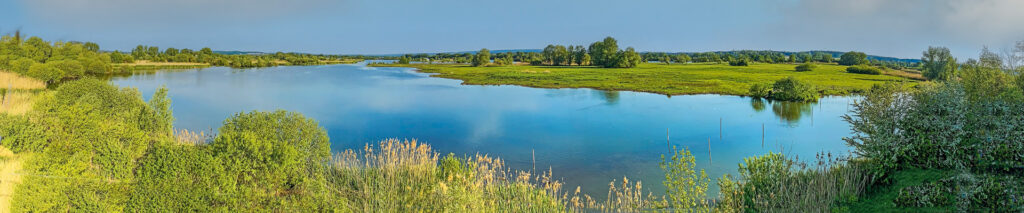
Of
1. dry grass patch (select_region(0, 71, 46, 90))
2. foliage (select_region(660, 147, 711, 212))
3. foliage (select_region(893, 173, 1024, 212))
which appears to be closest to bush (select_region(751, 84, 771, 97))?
foliage (select_region(660, 147, 711, 212))

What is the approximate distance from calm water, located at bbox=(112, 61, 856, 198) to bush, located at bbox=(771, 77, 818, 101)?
52.1 inches

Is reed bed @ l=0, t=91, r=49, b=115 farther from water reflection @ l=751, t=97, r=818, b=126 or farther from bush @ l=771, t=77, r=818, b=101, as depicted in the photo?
bush @ l=771, t=77, r=818, b=101

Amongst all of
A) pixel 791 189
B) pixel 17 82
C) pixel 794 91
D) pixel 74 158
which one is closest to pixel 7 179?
pixel 74 158

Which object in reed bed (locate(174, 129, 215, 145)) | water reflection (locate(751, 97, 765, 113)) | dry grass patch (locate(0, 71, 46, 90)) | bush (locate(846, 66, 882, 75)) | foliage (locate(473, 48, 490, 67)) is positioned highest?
foliage (locate(473, 48, 490, 67))

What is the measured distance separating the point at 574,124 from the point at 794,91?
1974 centimetres

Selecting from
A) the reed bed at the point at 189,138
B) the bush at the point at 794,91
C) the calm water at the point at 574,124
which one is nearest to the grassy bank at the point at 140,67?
the calm water at the point at 574,124

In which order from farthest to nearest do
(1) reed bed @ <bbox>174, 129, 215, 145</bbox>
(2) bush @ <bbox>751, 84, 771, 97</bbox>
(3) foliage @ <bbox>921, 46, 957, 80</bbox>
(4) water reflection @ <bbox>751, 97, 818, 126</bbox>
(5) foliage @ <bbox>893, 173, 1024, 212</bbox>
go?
(3) foliage @ <bbox>921, 46, 957, 80</bbox> < (2) bush @ <bbox>751, 84, 771, 97</bbox> < (4) water reflection @ <bbox>751, 97, 818, 126</bbox> < (1) reed bed @ <bbox>174, 129, 215, 145</bbox> < (5) foliage @ <bbox>893, 173, 1024, 212</bbox>

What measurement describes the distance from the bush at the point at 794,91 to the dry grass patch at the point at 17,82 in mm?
48464

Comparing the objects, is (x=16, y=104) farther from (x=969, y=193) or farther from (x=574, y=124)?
(x=969, y=193)

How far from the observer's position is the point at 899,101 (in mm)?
8789

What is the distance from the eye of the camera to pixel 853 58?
87.6 meters

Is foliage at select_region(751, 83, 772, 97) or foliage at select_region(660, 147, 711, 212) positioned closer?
foliage at select_region(660, 147, 711, 212)

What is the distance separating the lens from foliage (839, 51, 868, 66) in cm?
8458

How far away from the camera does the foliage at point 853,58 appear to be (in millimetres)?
84581
